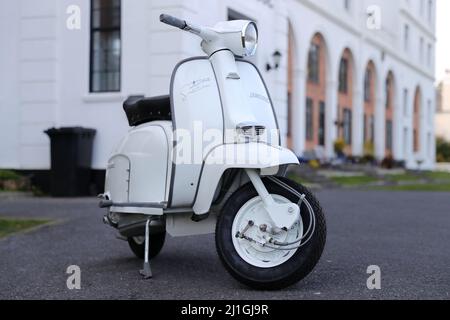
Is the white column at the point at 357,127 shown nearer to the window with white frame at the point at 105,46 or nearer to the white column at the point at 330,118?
the white column at the point at 330,118

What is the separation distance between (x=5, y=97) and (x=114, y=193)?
31.2 ft

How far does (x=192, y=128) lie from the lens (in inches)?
164

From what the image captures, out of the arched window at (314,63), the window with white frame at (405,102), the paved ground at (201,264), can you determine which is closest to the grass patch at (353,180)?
the arched window at (314,63)

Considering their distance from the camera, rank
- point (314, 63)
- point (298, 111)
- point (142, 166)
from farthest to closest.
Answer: point (314, 63)
point (298, 111)
point (142, 166)

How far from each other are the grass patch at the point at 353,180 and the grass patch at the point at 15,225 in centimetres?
1180

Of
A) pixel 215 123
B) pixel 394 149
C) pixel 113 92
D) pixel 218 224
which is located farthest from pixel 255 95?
pixel 394 149

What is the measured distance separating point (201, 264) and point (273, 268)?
1225 millimetres

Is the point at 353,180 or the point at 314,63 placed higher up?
the point at 314,63

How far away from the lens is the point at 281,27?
57.0 feet

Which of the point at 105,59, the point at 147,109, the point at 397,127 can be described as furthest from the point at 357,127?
the point at 147,109

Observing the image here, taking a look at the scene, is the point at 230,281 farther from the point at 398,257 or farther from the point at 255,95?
the point at 398,257

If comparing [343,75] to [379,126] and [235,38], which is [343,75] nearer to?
[379,126]

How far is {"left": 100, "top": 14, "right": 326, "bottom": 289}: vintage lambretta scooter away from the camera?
12.3ft

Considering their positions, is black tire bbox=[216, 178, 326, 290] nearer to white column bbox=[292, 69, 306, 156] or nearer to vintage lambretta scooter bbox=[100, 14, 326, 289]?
vintage lambretta scooter bbox=[100, 14, 326, 289]
